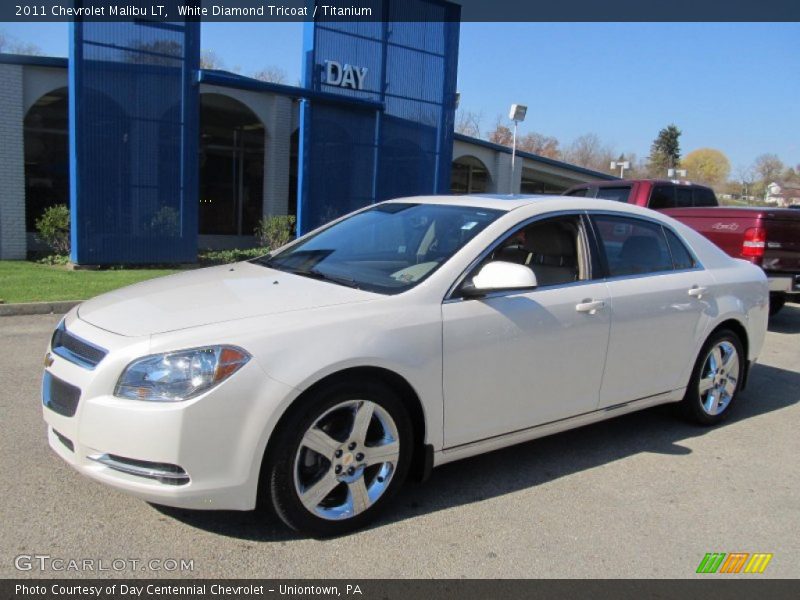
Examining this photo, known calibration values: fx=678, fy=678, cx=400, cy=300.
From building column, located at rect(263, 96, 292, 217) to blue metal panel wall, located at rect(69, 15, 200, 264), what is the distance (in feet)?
14.7

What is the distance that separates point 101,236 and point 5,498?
9812 mm

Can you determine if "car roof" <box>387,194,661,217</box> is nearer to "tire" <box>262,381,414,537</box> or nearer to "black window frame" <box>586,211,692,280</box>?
"black window frame" <box>586,211,692,280</box>

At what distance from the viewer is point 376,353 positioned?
124 inches

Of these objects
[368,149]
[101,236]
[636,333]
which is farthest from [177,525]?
[368,149]

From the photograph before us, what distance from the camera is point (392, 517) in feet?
11.3

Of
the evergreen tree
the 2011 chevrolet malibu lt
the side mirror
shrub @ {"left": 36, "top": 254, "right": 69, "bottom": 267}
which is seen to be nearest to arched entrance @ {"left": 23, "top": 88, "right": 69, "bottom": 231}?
shrub @ {"left": 36, "top": 254, "right": 69, "bottom": 267}

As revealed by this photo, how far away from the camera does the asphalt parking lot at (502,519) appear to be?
9.86 ft

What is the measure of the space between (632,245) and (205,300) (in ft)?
9.54

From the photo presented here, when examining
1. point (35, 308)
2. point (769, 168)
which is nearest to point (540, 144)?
point (769, 168)

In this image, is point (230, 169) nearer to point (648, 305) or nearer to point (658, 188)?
point (658, 188)

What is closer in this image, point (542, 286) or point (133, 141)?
point (542, 286)

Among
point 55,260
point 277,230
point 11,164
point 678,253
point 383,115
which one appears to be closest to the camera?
point 678,253

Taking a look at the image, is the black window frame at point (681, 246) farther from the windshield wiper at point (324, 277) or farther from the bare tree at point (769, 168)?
the bare tree at point (769, 168)

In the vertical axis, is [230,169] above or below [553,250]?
above
